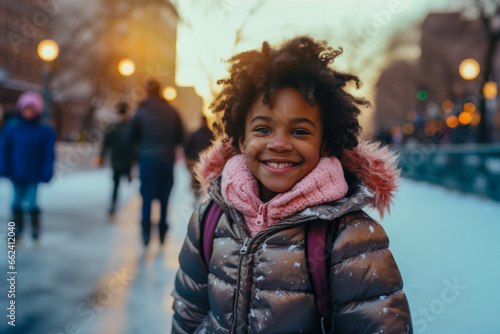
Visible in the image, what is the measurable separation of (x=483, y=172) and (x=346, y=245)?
927 centimetres

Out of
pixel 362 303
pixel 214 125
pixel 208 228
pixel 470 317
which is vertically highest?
pixel 214 125

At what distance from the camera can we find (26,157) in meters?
5.73

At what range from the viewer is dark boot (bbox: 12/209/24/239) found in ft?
19.1

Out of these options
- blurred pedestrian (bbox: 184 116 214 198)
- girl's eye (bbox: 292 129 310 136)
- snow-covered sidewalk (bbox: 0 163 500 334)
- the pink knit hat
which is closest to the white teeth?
girl's eye (bbox: 292 129 310 136)

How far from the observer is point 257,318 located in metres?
1.58

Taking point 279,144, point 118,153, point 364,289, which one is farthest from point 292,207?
point 118,153

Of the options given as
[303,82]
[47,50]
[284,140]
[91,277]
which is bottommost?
[91,277]

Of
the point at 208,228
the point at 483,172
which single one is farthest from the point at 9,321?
the point at 483,172

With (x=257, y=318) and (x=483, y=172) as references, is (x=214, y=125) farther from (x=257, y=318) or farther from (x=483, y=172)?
(x=483, y=172)

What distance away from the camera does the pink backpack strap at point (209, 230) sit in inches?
71.7

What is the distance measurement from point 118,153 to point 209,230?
6863 mm

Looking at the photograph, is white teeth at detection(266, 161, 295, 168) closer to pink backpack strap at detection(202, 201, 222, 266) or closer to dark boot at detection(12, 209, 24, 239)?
pink backpack strap at detection(202, 201, 222, 266)

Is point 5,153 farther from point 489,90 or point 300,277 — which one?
point 489,90

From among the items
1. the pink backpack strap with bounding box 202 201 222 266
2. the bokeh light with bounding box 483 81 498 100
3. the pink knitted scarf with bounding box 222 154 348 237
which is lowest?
the pink backpack strap with bounding box 202 201 222 266
